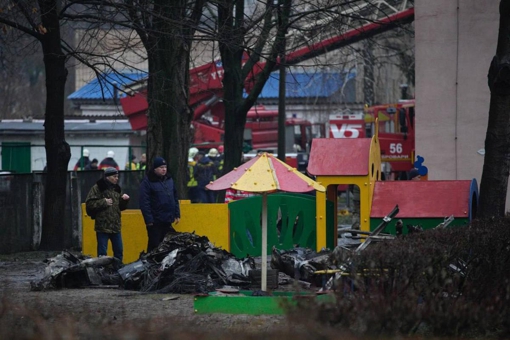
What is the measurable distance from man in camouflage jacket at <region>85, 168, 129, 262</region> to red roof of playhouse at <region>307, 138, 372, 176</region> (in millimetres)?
3191

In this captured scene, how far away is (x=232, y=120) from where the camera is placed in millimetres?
22422

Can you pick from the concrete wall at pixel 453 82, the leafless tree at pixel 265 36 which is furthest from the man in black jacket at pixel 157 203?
the concrete wall at pixel 453 82

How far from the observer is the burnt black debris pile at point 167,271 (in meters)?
11.9

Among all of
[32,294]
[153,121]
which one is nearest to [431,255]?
[32,294]

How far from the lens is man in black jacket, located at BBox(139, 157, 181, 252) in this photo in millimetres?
14086

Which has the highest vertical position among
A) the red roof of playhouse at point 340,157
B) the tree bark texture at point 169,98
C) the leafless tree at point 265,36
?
the leafless tree at point 265,36

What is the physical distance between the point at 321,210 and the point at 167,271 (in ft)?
14.1

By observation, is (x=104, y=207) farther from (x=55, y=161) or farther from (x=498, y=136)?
(x=498, y=136)

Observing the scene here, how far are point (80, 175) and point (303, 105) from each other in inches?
1461

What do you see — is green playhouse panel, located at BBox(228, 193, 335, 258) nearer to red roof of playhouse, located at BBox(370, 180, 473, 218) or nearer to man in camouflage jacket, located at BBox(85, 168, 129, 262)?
red roof of playhouse, located at BBox(370, 180, 473, 218)

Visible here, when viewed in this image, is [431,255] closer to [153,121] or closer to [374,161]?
[374,161]

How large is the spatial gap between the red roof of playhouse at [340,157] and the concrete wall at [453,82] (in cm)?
548

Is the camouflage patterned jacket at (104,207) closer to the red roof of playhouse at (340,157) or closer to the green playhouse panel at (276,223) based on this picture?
the green playhouse panel at (276,223)

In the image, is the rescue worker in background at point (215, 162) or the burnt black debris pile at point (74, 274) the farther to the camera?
the rescue worker in background at point (215, 162)
